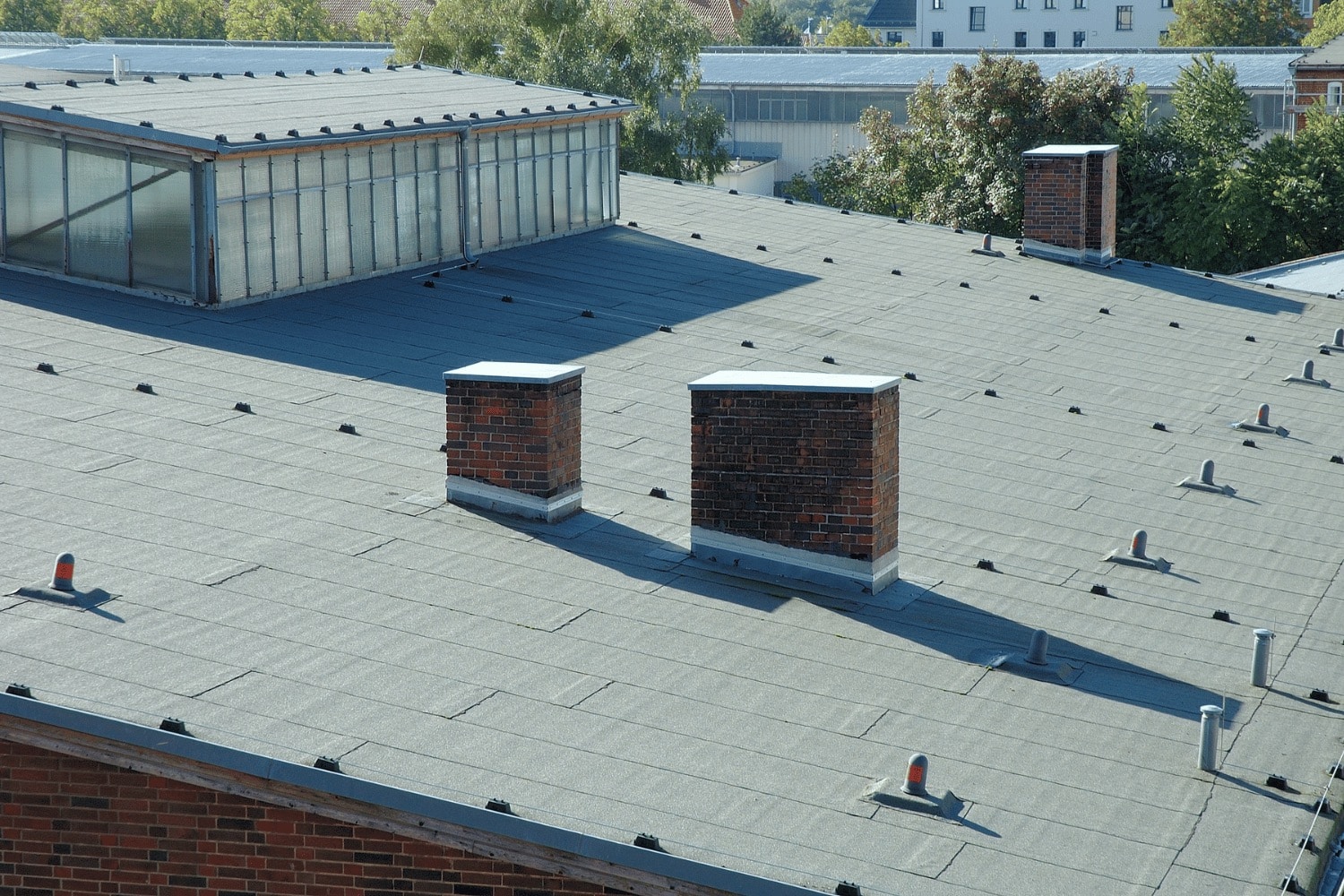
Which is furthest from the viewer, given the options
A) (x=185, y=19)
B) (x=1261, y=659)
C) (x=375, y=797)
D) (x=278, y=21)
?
(x=185, y=19)

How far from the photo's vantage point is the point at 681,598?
507 inches

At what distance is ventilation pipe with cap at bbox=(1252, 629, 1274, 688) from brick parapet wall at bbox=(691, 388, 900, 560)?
291cm

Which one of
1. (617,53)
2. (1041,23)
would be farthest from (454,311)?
(1041,23)

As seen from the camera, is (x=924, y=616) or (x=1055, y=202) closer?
(x=924, y=616)

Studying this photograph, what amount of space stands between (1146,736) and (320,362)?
10.3 meters

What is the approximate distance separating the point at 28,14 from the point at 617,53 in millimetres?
74152

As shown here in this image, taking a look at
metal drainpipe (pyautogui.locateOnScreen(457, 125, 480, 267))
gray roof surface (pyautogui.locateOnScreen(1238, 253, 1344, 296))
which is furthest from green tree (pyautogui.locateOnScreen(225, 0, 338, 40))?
metal drainpipe (pyautogui.locateOnScreen(457, 125, 480, 267))

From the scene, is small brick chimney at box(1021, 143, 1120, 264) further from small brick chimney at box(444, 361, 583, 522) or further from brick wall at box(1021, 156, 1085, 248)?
small brick chimney at box(444, 361, 583, 522)

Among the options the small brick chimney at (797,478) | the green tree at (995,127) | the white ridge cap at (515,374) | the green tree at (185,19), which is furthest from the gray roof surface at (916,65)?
the small brick chimney at (797,478)

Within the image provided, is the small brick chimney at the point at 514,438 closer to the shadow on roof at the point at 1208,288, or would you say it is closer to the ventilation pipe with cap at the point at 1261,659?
the ventilation pipe with cap at the point at 1261,659

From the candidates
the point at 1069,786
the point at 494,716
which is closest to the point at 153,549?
the point at 494,716

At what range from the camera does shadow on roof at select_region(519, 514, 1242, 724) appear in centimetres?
1202

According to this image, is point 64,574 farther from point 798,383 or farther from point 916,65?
point 916,65

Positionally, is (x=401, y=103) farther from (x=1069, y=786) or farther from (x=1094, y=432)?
(x=1069, y=786)
